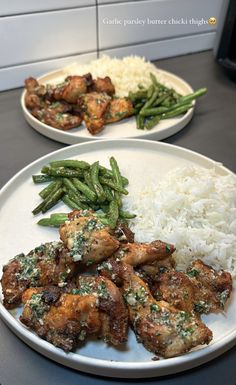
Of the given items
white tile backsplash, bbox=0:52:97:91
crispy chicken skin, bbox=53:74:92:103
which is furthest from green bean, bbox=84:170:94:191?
white tile backsplash, bbox=0:52:97:91

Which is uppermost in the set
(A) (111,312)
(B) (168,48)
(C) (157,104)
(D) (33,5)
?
(D) (33,5)

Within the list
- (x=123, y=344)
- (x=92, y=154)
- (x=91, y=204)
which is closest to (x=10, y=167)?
(x=92, y=154)

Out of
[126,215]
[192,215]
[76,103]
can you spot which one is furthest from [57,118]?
[192,215]

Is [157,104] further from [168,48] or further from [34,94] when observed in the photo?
[168,48]

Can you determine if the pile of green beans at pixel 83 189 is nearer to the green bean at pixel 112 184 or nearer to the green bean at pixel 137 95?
the green bean at pixel 112 184

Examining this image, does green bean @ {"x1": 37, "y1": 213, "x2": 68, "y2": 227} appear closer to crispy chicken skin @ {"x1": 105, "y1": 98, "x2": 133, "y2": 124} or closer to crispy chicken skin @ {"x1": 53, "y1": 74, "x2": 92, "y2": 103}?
crispy chicken skin @ {"x1": 105, "y1": 98, "x2": 133, "y2": 124}

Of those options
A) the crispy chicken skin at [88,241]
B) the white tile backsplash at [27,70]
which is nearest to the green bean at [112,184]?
the crispy chicken skin at [88,241]
